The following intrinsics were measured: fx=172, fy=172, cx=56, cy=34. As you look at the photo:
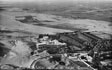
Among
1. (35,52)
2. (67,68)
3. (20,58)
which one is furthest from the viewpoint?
(35,52)

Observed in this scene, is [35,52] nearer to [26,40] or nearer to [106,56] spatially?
[26,40]

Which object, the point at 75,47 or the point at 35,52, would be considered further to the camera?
the point at 75,47

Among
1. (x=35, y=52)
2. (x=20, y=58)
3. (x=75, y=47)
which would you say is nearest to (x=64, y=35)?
(x=75, y=47)

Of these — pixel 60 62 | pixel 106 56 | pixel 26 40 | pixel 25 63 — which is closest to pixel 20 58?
pixel 25 63

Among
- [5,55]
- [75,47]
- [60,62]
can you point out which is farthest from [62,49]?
[5,55]

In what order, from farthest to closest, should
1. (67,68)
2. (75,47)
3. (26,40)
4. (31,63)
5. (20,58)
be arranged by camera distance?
(26,40) < (75,47) < (20,58) < (31,63) < (67,68)

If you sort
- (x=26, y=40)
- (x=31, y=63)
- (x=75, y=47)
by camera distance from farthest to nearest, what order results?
1. (x=26, y=40)
2. (x=75, y=47)
3. (x=31, y=63)

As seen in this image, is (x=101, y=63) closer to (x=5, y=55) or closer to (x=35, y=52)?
(x=35, y=52)

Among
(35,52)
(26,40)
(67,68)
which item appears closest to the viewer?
(67,68)

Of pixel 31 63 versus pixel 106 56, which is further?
pixel 106 56
